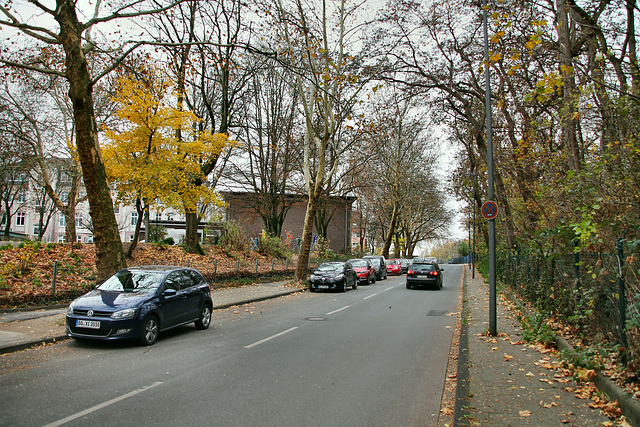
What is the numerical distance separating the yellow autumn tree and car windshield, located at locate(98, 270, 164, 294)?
7691 millimetres

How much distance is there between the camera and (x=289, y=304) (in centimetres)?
1658

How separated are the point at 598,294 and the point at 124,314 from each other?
7.87 metres

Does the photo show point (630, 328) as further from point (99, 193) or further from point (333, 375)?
point (99, 193)

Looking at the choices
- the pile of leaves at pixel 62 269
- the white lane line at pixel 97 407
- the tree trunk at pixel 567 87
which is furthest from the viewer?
the pile of leaves at pixel 62 269

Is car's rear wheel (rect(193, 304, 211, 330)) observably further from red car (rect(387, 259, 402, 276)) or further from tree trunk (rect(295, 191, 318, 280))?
red car (rect(387, 259, 402, 276))

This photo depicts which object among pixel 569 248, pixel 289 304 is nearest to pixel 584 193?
pixel 569 248

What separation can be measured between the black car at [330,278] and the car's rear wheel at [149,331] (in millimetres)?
13493

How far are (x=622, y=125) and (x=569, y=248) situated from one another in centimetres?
283

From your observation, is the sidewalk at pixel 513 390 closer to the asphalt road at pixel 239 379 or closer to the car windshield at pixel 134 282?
the asphalt road at pixel 239 379

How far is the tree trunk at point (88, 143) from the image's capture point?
10.9 metres

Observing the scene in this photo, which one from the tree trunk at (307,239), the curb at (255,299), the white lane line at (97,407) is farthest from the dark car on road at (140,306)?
the tree trunk at (307,239)

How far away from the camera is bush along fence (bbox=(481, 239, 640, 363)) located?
5199 mm

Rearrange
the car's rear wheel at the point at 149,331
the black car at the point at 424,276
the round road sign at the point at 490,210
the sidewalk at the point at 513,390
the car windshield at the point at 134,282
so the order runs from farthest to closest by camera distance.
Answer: the black car at the point at 424,276, the round road sign at the point at 490,210, the car windshield at the point at 134,282, the car's rear wheel at the point at 149,331, the sidewalk at the point at 513,390

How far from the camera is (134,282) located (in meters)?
9.72
